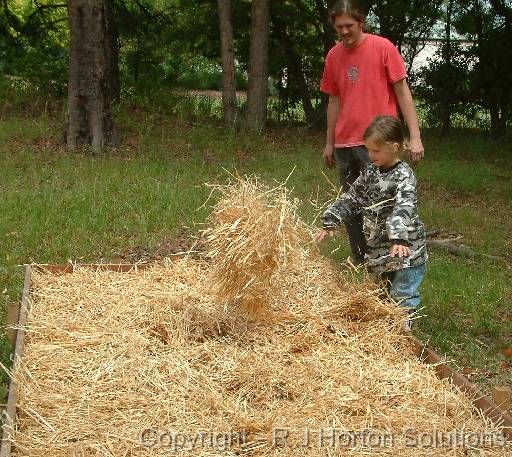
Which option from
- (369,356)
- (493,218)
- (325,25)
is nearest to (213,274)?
(369,356)

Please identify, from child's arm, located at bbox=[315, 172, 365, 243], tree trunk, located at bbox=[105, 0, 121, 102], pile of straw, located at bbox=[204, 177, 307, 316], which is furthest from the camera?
tree trunk, located at bbox=[105, 0, 121, 102]

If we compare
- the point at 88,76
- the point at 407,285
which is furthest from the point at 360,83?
the point at 88,76

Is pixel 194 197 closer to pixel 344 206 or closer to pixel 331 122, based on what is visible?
pixel 331 122

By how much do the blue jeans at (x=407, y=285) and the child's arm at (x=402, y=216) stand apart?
0.78ft

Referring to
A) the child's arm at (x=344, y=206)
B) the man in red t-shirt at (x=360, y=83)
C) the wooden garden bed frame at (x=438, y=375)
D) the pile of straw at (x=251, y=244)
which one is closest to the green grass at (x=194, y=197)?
the wooden garden bed frame at (x=438, y=375)

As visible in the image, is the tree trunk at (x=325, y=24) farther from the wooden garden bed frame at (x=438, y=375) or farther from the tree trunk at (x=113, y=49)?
the wooden garden bed frame at (x=438, y=375)

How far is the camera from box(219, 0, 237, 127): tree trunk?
14.2 meters

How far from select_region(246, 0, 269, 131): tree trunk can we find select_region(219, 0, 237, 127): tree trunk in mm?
305

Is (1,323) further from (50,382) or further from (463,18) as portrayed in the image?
(463,18)

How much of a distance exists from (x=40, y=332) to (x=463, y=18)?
A: 13.5 metres

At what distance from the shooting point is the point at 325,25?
15.9 m

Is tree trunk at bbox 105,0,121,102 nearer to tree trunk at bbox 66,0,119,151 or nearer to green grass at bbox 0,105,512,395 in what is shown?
green grass at bbox 0,105,512,395

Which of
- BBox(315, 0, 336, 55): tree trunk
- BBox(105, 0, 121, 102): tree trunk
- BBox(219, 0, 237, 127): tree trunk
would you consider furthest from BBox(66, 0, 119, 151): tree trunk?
BBox(315, 0, 336, 55): tree trunk

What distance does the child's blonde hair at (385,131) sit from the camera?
5129 millimetres
